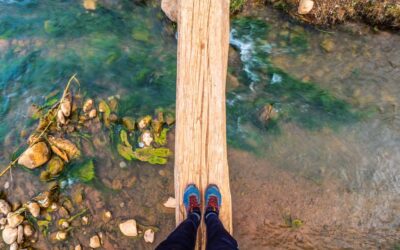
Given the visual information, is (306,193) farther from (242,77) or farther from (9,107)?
(9,107)

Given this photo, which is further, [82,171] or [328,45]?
[328,45]

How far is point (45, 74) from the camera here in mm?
5488

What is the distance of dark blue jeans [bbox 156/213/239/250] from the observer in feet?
9.13

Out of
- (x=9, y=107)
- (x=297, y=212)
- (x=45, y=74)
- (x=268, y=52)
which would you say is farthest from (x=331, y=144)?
(x=9, y=107)

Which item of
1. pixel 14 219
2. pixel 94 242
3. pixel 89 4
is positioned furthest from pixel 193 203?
pixel 89 4

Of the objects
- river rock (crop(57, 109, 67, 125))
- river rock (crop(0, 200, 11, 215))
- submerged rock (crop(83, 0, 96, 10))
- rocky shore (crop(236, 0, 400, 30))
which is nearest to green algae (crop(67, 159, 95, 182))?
river rock (crop(57, 109, 67, 125))

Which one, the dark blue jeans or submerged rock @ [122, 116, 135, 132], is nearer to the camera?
the dark blue jeans

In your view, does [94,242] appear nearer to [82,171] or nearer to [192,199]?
[82,171]

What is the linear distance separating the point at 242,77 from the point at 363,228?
9.66 feet

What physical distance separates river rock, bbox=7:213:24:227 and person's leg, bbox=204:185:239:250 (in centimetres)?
292

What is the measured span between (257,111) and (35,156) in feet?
11.6

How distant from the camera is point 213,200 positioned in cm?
332

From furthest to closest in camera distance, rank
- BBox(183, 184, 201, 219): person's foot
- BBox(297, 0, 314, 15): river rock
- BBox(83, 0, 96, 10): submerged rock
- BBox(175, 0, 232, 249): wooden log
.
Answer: BBox(83, 0, 96, 10): submerged rock
BBox(297, 0, 314, 15): river rock
BBox(175, 0, 232, 249): wooden log
BBox(183, 184, 201, 219): person's foot

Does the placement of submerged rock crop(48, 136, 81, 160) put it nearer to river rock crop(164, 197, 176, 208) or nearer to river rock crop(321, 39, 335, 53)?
river rock crop(164, 197, 176, 208)
